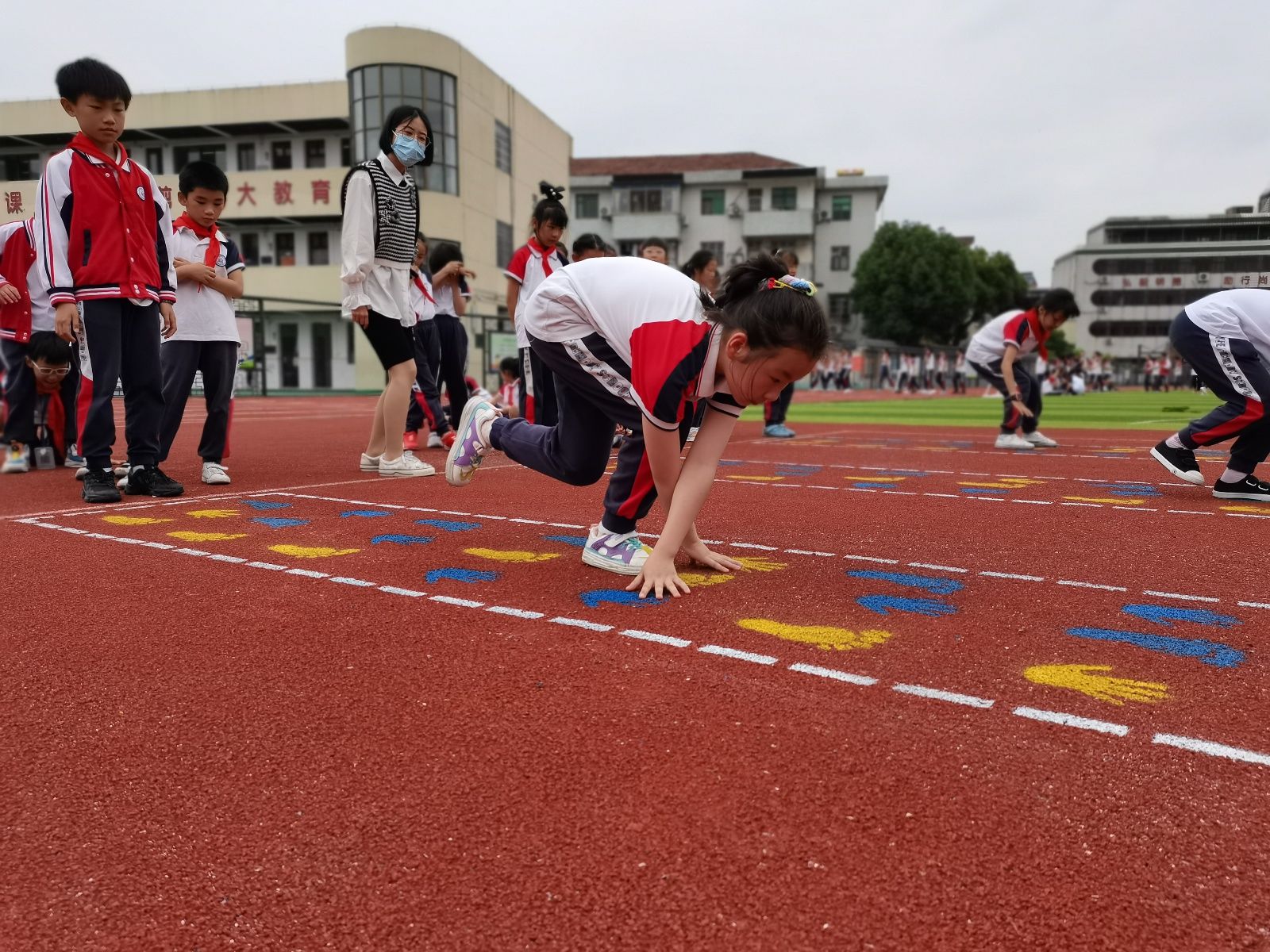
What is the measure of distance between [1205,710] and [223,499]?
4.36m

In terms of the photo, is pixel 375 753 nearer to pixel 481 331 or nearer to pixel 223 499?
pixel 223 499

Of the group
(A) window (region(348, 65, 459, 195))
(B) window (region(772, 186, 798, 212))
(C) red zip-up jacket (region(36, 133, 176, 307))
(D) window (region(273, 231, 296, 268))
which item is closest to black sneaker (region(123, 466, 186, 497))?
(C) red zip-up jacket (region(36, 133, 176, 307))

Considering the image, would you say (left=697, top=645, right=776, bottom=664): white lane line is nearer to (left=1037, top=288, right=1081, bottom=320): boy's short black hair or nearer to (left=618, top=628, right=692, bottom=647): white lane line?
(left=618, top=628, right=692, bottom=647): white lane line

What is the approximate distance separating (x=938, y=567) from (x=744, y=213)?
50.5m

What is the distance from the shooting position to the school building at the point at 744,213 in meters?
50.7

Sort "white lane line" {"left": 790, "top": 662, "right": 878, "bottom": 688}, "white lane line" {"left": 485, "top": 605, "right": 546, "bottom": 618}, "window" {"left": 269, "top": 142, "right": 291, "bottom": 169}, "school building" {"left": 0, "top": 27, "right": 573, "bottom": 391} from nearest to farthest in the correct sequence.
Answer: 1. "white lane line" {"left": 790, "top": 662, "right": 878, "bottom": 688}
2. "white lane line" {"left": 485, "top": 605, "right": 546, "bottom": 618}
3. "school building" {"left": 0, "top": 27, "right": 573, "bottom": 391}
4. "window" {"left": 269, "top": 142, "right": 291, "bottom": 169}

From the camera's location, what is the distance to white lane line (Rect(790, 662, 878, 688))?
6.55 ft

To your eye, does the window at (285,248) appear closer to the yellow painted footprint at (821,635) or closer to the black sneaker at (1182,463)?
the black sneaker at (1182,463)

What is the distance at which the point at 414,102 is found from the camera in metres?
28.3

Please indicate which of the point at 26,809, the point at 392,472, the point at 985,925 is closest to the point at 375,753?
the point at 26,809

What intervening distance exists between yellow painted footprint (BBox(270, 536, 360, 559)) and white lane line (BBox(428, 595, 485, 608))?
30.1 inches

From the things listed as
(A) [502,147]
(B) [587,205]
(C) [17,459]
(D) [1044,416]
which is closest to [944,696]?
(C) [17,459]

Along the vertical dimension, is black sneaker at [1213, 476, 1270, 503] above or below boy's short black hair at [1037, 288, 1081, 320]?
below

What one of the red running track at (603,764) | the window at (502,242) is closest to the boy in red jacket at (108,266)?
the red running track at (603,764)
